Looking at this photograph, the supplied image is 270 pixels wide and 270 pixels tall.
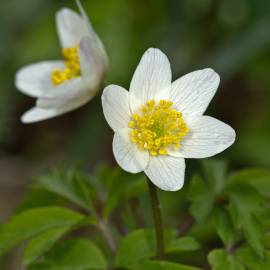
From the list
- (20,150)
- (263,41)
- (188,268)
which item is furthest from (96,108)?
(188,268)

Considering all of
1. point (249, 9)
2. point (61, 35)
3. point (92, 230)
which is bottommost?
point (92, 230)

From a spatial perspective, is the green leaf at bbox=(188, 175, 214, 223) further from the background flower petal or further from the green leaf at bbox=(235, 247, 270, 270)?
the background flower petal

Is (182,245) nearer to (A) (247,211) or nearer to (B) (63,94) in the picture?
(A) (247,211)

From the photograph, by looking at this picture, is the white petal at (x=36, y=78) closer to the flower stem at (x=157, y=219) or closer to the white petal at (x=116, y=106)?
the white petal at (x=116, y=106)

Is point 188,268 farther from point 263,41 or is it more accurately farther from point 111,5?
point 111,5

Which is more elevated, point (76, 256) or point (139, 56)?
point (76, 256)

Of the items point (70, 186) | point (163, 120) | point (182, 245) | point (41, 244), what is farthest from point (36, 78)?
point (182, 245)

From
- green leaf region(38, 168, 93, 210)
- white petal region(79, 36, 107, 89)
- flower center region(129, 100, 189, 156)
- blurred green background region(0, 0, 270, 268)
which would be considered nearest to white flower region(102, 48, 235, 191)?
flower center region(129, 100, 189, 156)
